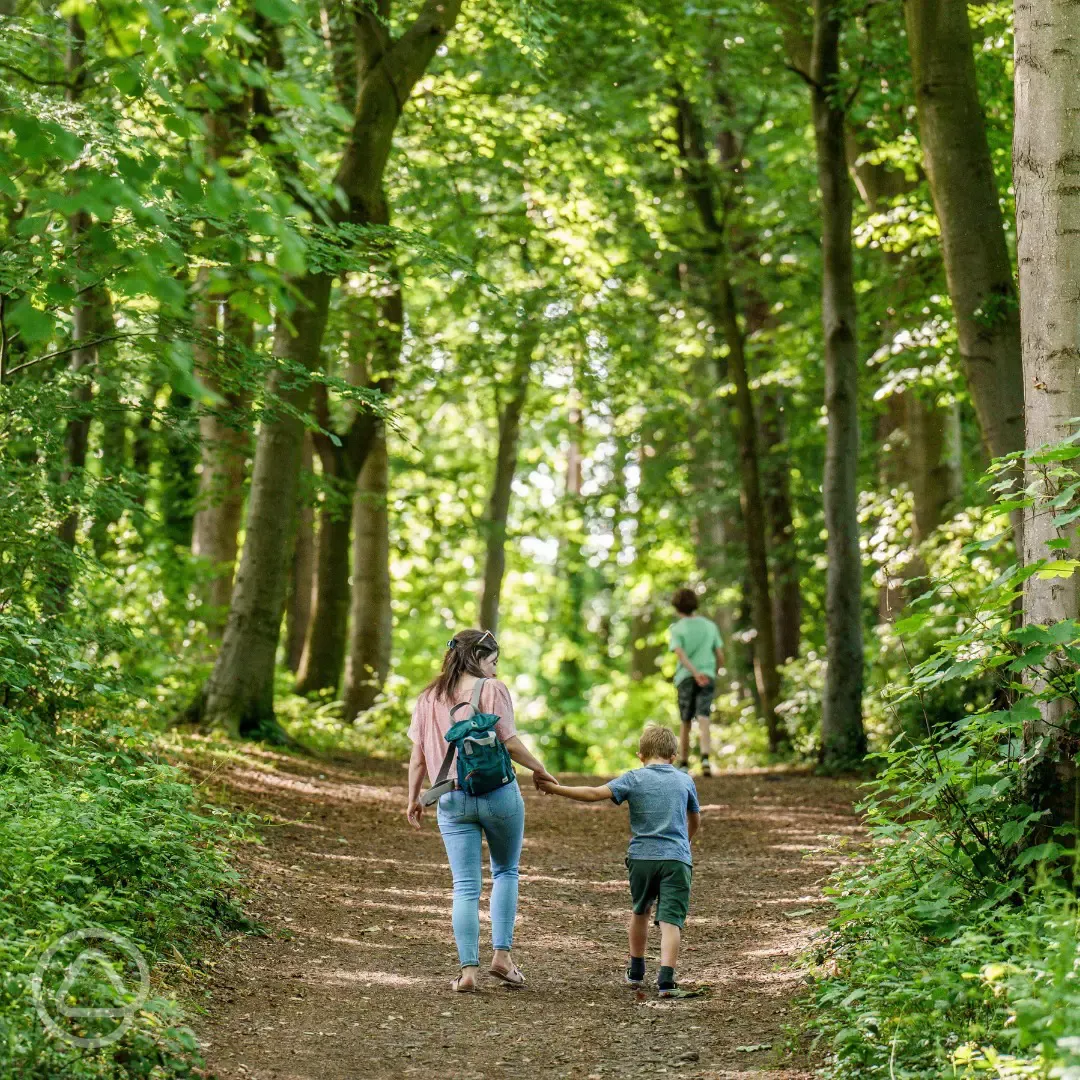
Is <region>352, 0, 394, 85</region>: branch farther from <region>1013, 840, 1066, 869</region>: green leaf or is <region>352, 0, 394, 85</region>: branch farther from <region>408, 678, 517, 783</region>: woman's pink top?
<region>1013, 840, 1066, 869</region>: green leaf

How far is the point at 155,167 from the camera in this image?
4.83m

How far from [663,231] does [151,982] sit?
18097mm

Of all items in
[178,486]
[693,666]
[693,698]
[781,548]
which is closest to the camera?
[693,666]

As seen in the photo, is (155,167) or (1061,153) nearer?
(155,167)

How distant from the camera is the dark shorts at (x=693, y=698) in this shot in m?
14.6

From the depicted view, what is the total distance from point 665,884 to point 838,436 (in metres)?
10.1

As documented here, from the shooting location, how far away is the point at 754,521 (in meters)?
19.6

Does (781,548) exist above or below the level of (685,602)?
above

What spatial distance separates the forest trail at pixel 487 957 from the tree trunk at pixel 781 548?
9519 mm

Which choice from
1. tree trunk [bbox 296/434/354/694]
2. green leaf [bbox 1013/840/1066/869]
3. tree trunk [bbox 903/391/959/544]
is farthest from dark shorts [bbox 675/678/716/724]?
green leaf [bbox 1013/840/1066/869]

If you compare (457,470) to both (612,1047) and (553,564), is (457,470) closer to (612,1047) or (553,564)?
(553,564)

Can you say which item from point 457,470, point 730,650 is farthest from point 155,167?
point 730,650

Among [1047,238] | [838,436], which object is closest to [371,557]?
[838,436]

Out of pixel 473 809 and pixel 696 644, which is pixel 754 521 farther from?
pixel 473 809
